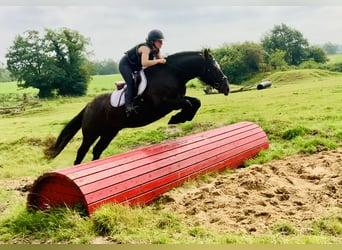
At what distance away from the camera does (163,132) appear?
373 inches

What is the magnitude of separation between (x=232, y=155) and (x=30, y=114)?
493 inches

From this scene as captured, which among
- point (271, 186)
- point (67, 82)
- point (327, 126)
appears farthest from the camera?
point (67, 82)

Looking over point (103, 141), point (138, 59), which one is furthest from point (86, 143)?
point (138, 59)

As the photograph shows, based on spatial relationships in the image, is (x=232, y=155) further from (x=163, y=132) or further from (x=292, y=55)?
(x=292, y=55)

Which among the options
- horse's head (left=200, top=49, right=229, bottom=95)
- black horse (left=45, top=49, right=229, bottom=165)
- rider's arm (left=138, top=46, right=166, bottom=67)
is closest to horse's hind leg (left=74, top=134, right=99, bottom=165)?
black horse (left=45, top=49, right=229, bottom=165)

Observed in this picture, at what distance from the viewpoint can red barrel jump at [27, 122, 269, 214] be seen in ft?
12.2

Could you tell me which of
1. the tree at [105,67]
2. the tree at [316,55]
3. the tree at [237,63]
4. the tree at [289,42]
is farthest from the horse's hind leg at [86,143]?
the tree at [316,55]

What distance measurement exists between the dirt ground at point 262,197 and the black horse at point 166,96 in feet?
3.68

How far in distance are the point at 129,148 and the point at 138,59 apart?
3.80 meters

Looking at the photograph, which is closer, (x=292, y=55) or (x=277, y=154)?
(x=277, y=154)

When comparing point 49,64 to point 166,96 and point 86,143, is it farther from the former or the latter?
point 166,96

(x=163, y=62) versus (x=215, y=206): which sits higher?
(x=163, y=62)

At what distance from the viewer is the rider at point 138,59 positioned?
4.95 metres

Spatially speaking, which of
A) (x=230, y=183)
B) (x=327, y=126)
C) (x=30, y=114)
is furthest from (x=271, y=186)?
(x=30, y=114)
